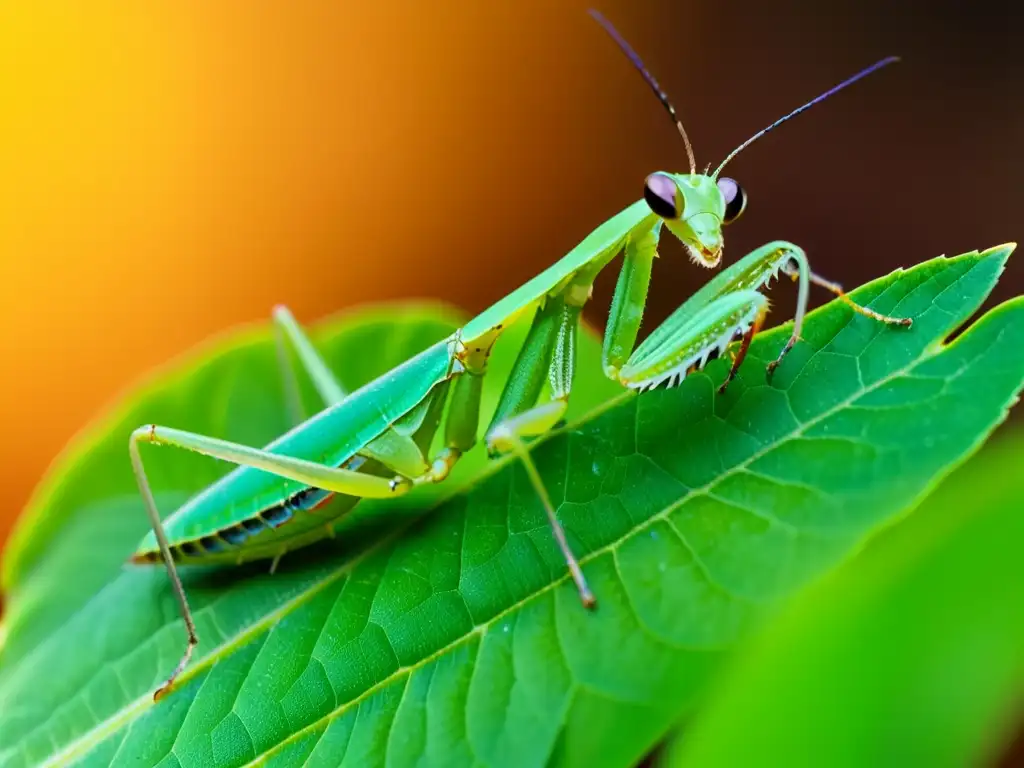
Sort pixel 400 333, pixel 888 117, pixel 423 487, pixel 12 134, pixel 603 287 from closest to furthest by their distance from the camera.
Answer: pixel 603 287 < pixel 423 487 < pixel 400 333 < pixel 888 117 < pixel 12 134

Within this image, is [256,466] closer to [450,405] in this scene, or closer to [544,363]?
[450,405]

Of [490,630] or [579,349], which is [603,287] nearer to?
[579,349]

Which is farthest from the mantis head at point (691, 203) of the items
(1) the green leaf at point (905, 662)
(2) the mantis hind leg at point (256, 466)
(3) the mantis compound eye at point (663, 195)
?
(1) the green leaf at point (905, 662)

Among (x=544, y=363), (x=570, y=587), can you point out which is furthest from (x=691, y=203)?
(x=570, y=587)

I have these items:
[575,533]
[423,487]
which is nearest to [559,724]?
[575,533]

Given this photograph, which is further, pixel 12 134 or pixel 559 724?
pixel 12 134

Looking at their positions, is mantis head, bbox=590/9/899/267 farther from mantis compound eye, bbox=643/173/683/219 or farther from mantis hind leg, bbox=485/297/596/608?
mantis hind leg, bbox=485/297/596/608
